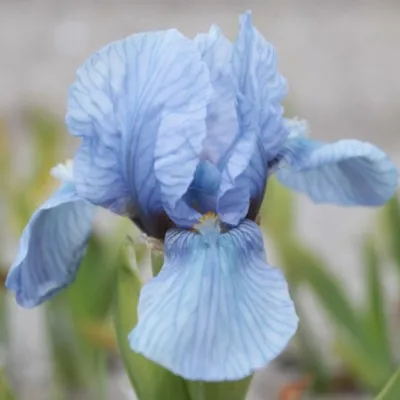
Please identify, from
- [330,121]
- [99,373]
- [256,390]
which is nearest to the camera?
[99,373]

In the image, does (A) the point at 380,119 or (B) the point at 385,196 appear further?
(A) the point at 380,119

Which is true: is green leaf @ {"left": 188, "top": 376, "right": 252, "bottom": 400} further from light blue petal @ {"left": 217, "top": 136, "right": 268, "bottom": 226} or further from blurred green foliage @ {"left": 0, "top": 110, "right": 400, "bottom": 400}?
blurred green foliage @ {"left": 0, "top": 110, "right": 400, "bottom": 400}

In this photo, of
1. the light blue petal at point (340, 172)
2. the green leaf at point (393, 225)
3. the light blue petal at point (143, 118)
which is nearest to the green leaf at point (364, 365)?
the green leaf at point (393, 225)

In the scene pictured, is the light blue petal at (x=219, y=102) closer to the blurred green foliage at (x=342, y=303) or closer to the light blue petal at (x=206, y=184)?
the light blue petal at (x=206, y=184)

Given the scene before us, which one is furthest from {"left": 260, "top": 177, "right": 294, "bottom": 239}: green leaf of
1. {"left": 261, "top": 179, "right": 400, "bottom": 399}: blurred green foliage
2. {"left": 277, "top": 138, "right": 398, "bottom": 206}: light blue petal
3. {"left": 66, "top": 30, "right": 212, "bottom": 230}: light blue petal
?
{"left": 66, "top": 30, "right": 212, "bottom": 230}: light blue petal

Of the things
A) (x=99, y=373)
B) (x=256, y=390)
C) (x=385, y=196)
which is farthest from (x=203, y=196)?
(x=256, y=390)

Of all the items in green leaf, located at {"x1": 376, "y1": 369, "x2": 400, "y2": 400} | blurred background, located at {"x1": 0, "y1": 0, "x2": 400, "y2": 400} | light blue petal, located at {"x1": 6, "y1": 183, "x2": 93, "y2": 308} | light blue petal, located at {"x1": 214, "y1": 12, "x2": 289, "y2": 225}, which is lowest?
blurred background, located at {"x1": 0, "y1": 0, "x2": 400, "y2": 400}

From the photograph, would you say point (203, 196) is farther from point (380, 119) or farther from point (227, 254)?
point (380, 119)

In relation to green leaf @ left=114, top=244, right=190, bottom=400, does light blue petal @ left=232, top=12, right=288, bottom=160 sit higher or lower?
higher
